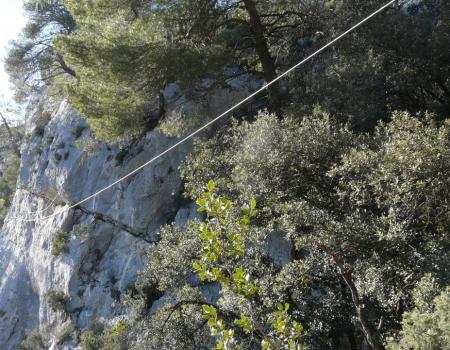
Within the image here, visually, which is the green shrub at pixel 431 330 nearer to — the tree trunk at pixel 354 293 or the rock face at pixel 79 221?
the tree trunk at pixel 354 293

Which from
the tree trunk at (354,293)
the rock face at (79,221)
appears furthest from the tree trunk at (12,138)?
the tree trunk at (354,293)

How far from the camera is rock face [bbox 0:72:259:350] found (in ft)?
53.8

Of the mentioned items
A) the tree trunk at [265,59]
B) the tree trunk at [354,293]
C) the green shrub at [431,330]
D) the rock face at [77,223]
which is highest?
the tree trunk at [265,59]

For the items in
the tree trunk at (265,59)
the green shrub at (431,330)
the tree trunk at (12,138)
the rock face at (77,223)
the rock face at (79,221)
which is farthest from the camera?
the tree trunk at (12,138)

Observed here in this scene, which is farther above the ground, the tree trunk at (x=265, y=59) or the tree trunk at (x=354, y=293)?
the tree trunk at (x=265, y=59)

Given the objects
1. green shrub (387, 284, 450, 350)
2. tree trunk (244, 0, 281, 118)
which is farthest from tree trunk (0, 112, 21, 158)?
green shrub (387, 284, 450, 350)

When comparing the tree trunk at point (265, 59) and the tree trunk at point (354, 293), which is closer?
the tree trunk at point (354, 293)

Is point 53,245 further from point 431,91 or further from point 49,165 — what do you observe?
point 431,91

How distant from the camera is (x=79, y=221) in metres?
19.4

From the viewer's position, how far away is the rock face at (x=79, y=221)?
16.4 m

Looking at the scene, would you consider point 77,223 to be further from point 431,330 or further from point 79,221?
point 431,330

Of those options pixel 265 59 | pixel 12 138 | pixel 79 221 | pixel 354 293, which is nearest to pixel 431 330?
pixel 354 293

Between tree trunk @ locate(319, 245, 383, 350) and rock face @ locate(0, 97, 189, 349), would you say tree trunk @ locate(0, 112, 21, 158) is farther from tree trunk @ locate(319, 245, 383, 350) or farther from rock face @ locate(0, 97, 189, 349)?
tree trunk @ locate(319, 245, 383, 350)

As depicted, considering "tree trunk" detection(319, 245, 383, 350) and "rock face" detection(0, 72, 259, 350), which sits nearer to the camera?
"tree trunk" detection(319, 245, 383, 350)
